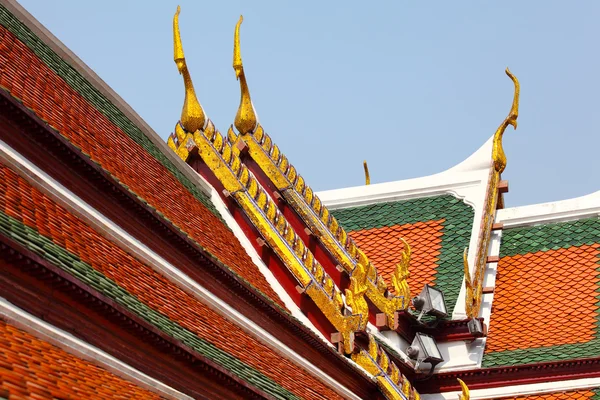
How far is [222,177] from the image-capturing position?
1225 cm

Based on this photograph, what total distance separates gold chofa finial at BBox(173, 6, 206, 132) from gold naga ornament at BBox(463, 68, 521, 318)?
2.88 meters

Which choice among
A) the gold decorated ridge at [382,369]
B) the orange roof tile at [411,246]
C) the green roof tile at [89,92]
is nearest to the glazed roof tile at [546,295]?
the orange roof tile at [411,246]

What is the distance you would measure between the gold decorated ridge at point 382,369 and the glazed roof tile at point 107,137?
35.6 inches

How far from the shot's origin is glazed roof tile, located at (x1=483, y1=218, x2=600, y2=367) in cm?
1271

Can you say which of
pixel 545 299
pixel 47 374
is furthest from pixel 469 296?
pixel 47 374

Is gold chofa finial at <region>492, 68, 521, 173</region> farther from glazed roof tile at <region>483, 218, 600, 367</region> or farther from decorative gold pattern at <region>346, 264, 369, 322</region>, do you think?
decorative gold pattern at <region>346, 264, 369, 322</region>

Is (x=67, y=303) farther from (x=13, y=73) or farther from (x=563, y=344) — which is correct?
(x=563, y=344)

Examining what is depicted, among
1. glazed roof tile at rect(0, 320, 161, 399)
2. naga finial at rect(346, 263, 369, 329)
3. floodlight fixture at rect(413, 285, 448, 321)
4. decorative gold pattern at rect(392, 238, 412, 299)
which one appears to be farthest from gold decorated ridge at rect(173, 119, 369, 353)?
glazed roof tile at rect(0, 320, 161, 399)

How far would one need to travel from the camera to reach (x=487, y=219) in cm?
1446

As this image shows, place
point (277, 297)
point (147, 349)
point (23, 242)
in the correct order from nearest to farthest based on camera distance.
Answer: point (23, 242) → point (147, 349) → point (277, 297)

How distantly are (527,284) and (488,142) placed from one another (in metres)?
2.06

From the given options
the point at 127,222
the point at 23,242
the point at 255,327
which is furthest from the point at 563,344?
the point at 23,242

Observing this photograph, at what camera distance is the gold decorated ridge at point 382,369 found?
1130cm

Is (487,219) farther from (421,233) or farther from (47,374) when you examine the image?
(47,374)
